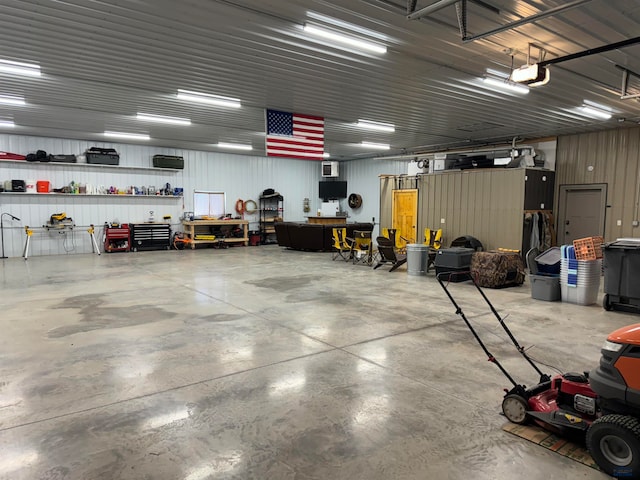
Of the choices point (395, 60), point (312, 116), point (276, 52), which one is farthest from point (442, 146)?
point (276, 52)

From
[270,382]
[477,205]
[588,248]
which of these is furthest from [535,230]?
[270,382]

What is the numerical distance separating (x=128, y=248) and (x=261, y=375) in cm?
1099

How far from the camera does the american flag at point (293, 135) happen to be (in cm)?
822

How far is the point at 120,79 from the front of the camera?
21.0ft

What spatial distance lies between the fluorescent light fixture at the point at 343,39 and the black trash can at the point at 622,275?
409 cm

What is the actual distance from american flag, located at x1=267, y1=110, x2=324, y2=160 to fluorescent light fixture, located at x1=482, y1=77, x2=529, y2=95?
3.58 metres

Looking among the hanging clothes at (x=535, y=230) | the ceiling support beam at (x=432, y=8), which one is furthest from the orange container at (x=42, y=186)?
the hanging clothes at (x=535, y=230)

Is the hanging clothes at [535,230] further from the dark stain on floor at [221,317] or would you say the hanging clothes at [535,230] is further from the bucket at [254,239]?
the bucket at [254,239]

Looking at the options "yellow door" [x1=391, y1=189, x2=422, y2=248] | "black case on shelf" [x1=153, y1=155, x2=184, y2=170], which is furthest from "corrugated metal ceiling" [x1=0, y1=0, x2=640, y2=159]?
"black case on shelf" [x1=153, y1=155, x2=184, y2=170]

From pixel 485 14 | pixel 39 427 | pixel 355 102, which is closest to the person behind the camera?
pixel 39 427

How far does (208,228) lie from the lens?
14750 mm

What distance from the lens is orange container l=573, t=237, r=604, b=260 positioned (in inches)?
227

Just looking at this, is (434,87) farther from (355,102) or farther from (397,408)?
(397,408)

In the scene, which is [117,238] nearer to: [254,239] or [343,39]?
[254,239]
